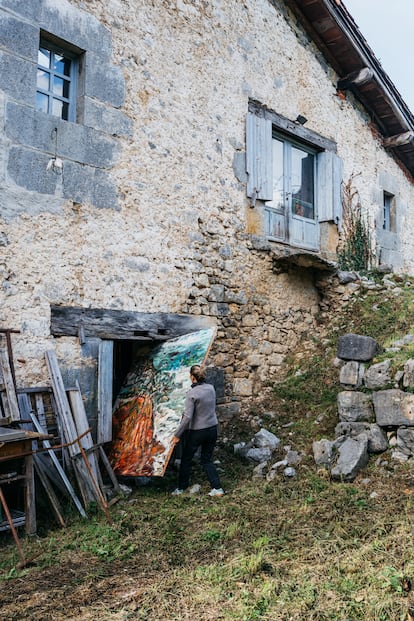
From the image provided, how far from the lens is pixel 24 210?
4926 millimetres

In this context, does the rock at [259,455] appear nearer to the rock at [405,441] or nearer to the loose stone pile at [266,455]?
the loose stone pile at [266,455]

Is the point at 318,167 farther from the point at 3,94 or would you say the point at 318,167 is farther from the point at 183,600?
the point at 183,600

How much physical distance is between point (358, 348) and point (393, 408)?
106cm

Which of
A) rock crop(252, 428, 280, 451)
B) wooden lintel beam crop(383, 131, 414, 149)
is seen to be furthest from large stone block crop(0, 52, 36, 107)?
wooden lintel beam crop(383, 131, 414, 149)

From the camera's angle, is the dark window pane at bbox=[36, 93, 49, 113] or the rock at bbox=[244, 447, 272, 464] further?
the rock at bbox=[244, 447, 272, 464]

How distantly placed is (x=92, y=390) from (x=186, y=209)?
100 inches

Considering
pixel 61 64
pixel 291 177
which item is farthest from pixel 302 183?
pixel 61 64

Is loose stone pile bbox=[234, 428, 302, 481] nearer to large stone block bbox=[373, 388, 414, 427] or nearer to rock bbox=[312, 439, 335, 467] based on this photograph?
rock bbox=[312, 439, 335, 467]

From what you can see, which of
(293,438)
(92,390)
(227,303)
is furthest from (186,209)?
(293,438)

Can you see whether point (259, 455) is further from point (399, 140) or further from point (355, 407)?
point (399, 140)

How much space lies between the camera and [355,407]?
18.8 feet

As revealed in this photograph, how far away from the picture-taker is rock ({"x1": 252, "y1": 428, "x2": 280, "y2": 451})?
6.03m

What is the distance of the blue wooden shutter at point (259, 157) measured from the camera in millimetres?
7336

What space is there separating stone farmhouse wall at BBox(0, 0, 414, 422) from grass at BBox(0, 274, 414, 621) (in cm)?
165
